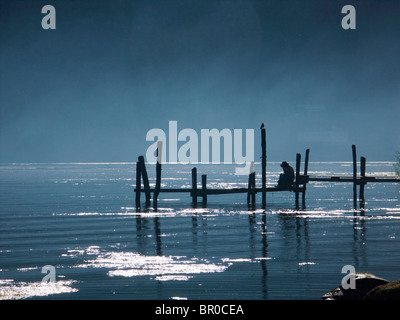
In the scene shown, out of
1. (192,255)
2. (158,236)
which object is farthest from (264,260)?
(158,236)

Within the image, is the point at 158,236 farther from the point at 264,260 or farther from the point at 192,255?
the point at 264,260

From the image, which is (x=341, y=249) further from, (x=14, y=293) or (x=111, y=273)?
(x=14, y=293)

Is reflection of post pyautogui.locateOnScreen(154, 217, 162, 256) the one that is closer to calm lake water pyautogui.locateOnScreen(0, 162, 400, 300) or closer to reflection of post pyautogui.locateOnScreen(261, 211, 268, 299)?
calm lake water pyautogui.locateOnScreen(0, 162, 400, 300)

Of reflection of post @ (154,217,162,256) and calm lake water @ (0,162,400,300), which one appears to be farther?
reflection of post @ (154,217,162,256)

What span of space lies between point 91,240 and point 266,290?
11255 mm

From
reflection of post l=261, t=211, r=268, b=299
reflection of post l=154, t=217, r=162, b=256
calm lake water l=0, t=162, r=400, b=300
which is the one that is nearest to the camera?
reflection of post l=261, t=211, r=268, b=299

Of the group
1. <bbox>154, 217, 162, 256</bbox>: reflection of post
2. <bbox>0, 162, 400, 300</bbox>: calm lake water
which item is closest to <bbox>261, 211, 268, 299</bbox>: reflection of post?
<bbox>0, 162, 400, 300</bbox>: calm lake water

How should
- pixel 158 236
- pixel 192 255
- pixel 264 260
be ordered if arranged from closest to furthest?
pixel 264 260, pixel 192 255, pixel 158 236

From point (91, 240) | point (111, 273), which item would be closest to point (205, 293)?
point (111, 273)

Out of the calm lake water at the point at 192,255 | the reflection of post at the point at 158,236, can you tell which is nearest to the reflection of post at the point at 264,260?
the calm lake water at the point at 192,255

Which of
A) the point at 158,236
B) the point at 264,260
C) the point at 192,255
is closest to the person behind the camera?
the point at 264,260
